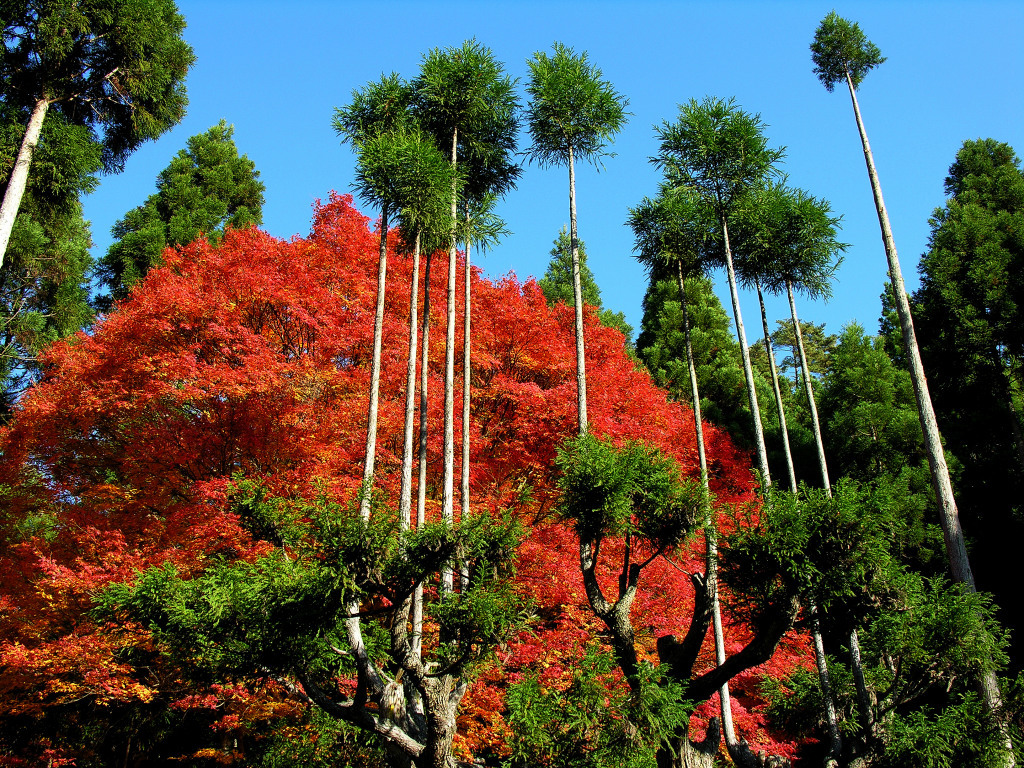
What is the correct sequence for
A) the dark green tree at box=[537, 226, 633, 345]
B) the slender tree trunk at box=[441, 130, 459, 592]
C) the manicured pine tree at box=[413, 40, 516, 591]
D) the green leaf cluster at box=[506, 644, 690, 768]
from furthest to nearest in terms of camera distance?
the dark green tree at box=[537, 226, 633, 345]
the manicured pine tree at box=[413, 40, 516, 591]
the slender tree trunk at box=[441, 130, 459, 592]
the green leaf cluster at box=[506, 644, 690, 768]

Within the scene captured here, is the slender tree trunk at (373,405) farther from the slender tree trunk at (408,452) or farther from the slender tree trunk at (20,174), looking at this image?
the slender tree trunk at (20,174)

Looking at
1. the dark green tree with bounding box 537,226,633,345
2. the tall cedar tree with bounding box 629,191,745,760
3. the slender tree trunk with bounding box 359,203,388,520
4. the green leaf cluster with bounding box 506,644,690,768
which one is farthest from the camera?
the dark green tree with bounding box 537,226,633,345

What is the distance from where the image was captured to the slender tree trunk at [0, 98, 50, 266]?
381 inches

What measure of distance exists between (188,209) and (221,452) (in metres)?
14.4

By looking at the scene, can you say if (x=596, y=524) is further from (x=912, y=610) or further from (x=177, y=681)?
(x=177, y=681)

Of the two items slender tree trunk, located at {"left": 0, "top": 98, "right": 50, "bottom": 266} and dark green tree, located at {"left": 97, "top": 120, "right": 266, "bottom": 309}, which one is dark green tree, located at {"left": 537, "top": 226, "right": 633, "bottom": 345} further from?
slender tree trunk, located at {"left": 0, "top": 98, "right": 50, "bottom": 266}

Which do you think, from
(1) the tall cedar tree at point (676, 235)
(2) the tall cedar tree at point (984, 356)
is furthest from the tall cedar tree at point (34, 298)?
(2) the tall cedar tree at point (984, 356)

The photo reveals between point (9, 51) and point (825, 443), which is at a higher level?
point (9, 51)

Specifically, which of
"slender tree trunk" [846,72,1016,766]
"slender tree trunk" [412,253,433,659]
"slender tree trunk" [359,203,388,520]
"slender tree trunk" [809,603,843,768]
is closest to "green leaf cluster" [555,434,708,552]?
"slender tree trunk" [412,253,433,659]

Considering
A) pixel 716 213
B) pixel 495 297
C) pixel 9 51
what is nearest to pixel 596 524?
pixel 716 213

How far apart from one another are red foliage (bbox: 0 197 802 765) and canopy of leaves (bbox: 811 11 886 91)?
28.6 ft

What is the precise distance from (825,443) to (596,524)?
1358 centimetres

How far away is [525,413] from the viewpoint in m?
15.4

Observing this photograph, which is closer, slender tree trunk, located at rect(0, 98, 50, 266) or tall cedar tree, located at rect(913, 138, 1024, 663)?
slender tree trunk, located at rect(0, 98, 50, 266)
